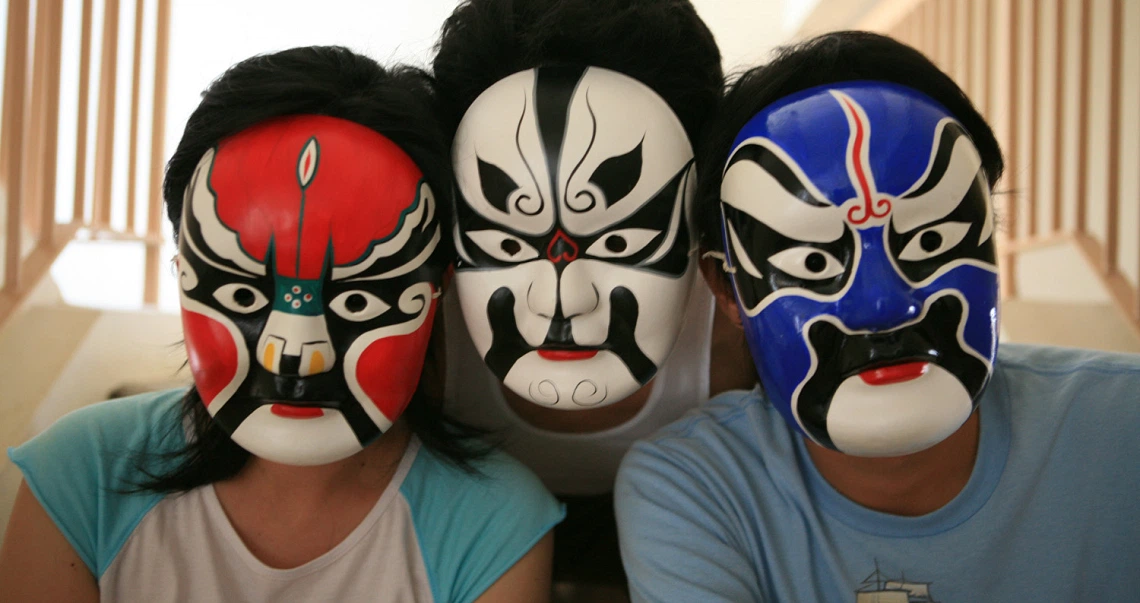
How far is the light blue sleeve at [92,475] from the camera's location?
86 centimetres

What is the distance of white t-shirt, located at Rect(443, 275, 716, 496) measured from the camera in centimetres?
116

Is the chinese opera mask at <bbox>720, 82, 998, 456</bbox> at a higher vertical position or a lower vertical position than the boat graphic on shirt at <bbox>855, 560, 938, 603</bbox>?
higher

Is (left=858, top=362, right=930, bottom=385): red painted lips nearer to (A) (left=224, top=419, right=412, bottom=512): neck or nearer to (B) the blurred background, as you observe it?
(A) (left=224, top=419, right=412, bottom=512): neck

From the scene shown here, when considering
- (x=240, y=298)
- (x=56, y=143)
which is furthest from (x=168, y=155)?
(x=240, y=298)

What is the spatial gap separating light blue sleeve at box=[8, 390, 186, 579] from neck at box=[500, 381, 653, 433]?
17.7 inches

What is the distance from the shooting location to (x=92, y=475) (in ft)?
2.95

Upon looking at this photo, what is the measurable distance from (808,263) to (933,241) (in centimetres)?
11

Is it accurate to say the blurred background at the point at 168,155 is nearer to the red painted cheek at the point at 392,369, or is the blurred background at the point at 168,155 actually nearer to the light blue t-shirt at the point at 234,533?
the light blue t-shirt at the point at 234,533

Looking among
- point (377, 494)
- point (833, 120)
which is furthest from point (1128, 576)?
point (377, 494)

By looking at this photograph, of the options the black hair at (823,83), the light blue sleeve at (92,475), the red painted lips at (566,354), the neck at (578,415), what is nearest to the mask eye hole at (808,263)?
the black hair at (823,83)

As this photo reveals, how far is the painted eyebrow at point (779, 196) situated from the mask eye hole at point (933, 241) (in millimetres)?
64

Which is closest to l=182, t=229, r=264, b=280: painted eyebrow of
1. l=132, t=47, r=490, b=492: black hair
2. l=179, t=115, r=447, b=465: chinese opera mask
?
l=179, t=115, r=447, b=465: chinese opera mask

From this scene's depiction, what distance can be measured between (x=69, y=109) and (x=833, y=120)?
2.47 metres

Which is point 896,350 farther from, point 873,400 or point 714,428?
point 714,428
